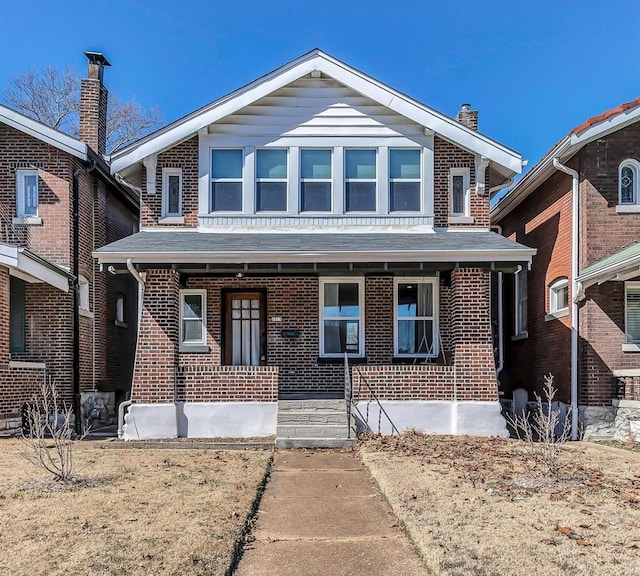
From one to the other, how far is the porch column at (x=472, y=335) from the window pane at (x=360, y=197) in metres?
2.38

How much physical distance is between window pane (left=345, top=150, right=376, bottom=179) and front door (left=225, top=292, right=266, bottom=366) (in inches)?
123

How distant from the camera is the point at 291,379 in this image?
13.2 m

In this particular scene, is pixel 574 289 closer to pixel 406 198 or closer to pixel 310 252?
pixel 406 198

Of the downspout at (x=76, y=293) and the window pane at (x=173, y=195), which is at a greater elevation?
the window pane at (x=173, y=195)

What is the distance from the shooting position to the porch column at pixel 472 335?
37.8ft

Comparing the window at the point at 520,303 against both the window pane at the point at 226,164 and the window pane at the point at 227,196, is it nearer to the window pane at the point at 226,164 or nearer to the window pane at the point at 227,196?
the window pane at the point at 227,196

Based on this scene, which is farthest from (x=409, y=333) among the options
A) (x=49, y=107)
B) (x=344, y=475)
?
(x=49, y=107)

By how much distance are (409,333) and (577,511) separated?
7252mm

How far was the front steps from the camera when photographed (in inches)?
421

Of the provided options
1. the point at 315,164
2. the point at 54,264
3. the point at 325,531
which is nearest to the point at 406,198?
the point at 315,164

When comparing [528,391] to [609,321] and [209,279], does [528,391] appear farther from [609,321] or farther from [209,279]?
[209,279]

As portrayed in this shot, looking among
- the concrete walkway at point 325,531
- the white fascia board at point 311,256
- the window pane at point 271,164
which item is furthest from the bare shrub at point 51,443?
the window pane at point 271,164

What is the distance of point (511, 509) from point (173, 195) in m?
9.23

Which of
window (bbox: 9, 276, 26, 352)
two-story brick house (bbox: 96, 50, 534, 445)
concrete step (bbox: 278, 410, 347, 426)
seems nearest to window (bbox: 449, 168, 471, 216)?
two-story brick house (bbox: 96, 50, 534, 445)
